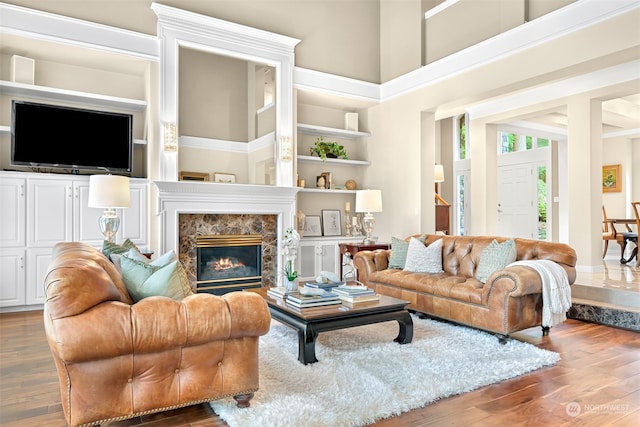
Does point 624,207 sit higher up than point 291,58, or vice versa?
point 291,58

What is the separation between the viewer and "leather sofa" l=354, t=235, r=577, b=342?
10.8ft

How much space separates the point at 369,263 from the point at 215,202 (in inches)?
83.9

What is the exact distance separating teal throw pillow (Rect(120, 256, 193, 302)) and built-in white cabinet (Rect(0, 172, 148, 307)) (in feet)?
9.84

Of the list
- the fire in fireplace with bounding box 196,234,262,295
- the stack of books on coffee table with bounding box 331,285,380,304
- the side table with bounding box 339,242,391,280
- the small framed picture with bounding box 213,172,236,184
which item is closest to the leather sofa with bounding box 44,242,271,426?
the stack of books on coffee table with bounding box 331,285,380,304

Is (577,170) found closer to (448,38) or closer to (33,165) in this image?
(448,38)

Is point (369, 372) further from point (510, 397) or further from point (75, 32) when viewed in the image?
point (75, 32)

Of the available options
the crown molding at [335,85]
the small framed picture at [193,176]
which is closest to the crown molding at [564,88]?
the crown molding at [335,85]

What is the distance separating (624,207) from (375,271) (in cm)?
778

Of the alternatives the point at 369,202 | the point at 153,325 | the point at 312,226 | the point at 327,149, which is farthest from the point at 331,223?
the point at 153,325

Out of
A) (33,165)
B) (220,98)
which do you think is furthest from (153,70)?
(33,165)

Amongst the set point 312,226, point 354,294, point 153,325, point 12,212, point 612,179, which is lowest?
point 354,294

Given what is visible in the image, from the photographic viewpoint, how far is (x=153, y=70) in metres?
5.13

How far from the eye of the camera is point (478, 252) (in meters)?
4.18

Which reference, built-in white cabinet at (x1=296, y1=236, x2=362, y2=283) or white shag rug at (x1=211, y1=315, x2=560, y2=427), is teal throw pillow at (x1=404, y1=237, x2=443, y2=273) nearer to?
white shag rug at (x1=211, y1=315, x2=560, y2=427)
